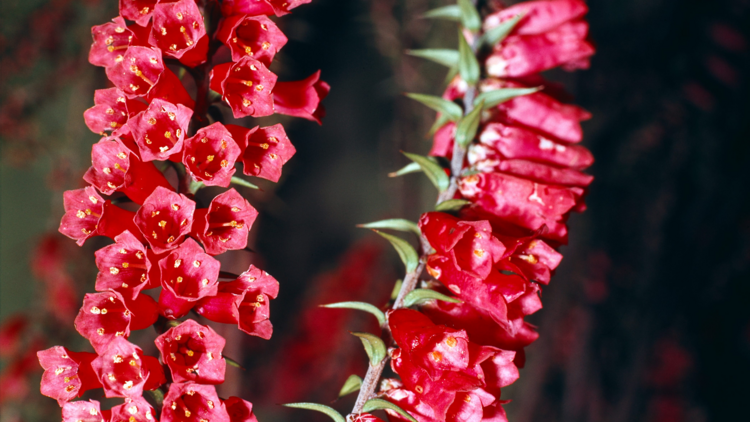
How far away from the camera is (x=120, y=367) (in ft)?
1.09

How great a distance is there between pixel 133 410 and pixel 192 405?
39 millimetres

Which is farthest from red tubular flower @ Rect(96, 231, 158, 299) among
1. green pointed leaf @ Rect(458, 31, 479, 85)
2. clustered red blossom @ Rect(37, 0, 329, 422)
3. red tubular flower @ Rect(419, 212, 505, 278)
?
green pointed leaf @ Rect(458, 31, 479, 85)

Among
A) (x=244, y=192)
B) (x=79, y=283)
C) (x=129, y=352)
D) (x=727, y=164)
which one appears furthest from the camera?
(x=79, y=283)

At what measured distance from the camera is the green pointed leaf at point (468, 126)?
436mm

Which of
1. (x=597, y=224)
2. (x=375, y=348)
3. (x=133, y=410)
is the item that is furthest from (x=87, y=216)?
(x=597, y=224)

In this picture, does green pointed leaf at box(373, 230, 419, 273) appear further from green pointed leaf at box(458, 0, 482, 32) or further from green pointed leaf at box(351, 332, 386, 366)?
green pointed leaf at box(458, 0, 482, 32)

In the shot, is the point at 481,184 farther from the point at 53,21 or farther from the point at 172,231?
the point at 53,21

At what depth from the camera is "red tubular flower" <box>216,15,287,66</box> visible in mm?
370

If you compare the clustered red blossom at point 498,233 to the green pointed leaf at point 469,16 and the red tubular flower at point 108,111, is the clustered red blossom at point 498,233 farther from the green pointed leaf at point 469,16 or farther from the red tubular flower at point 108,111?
the red tubular flower at point 108,111

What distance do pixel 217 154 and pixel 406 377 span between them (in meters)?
0.23

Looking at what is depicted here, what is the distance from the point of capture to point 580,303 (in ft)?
4.65

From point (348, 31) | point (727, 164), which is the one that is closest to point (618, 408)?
point (727, 164)

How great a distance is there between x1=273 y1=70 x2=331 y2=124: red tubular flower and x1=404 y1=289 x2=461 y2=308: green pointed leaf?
0.17 m

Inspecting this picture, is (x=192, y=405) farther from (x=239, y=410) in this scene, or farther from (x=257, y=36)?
(x=257, y=36)
